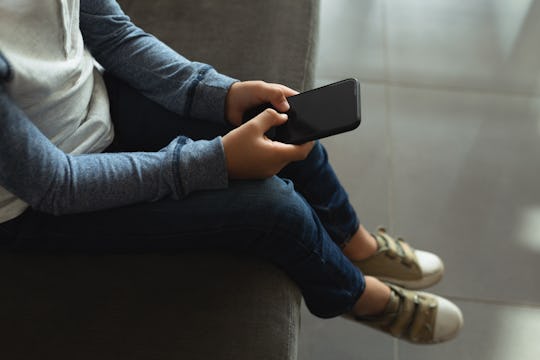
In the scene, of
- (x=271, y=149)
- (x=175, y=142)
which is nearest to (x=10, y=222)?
(x=175, y=142)

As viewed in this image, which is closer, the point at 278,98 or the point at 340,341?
the point at 278,98

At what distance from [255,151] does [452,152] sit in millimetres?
784

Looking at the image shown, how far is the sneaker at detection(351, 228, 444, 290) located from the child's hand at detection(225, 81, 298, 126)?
0.37 meters

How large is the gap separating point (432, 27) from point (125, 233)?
1328 millimetres

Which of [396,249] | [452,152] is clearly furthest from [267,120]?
[452,152]

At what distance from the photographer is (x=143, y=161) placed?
685 mm

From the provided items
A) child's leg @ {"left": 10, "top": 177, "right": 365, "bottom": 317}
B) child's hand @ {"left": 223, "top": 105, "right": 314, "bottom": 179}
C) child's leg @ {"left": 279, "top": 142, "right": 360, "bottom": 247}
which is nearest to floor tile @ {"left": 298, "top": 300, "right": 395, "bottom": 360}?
child's leg @ {"left": 279, "top": 142, "right": 360, "bottom": 247}

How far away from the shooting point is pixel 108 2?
0.83 m

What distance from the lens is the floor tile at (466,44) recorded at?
1.51 metres

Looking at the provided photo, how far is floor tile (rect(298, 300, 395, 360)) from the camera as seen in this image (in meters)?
1.00

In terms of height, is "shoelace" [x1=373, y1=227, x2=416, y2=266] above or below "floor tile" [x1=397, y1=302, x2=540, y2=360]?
above

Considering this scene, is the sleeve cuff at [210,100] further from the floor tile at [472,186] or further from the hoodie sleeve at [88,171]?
the floor tile at [472,186]

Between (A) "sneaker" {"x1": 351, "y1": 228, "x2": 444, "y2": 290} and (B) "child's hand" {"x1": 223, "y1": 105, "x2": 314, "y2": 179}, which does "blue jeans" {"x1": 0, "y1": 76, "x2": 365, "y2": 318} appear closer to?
(B) "child's hand" {"x1": 223, "y1": 105, "x2": 314, "y2": 179}

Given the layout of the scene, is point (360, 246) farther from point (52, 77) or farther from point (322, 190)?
point (52, 77)
